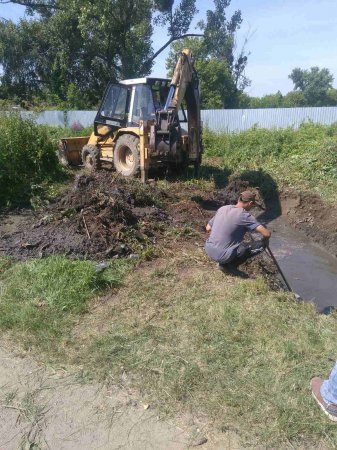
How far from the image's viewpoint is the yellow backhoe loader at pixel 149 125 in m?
10.2

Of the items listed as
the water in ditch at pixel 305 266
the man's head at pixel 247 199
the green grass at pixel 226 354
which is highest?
the man's head at pixel 247 199

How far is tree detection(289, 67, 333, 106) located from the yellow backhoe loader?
70251 millimetres

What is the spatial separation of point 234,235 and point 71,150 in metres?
9.10

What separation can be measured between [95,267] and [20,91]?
31.4 meters

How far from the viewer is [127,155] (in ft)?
38.0

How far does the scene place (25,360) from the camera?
4.07 meters

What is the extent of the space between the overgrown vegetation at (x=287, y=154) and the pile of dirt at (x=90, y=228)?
5.17 metres

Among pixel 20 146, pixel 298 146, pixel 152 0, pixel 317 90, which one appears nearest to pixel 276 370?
pixel 20 146

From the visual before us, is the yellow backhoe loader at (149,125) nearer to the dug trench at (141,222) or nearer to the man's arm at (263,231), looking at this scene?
the dug trench at (141,222)

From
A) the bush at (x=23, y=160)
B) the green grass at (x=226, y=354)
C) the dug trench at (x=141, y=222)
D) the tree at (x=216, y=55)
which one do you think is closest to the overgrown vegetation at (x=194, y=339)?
the green grass at (x=226, y=354)

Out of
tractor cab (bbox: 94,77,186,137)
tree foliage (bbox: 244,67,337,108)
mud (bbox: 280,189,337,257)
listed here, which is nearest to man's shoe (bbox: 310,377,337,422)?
mud (bbox: 280,189,337,257)

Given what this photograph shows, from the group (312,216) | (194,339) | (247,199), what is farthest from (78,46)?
(194,339)

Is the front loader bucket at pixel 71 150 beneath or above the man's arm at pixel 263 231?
beneath

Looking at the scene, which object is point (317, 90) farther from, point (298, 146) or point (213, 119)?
point (298, 146)
